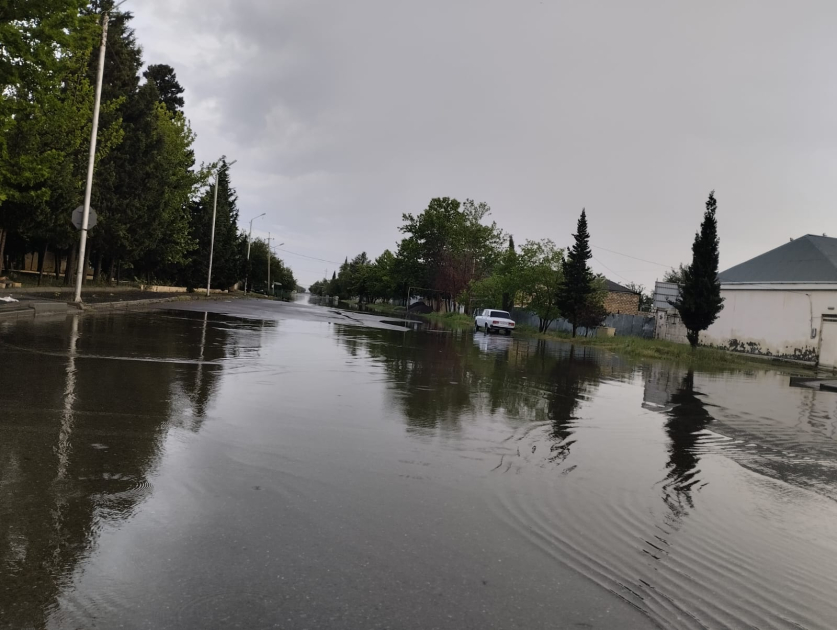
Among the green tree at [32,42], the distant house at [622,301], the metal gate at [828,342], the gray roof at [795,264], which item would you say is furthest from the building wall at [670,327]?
the green tree at [32,42]

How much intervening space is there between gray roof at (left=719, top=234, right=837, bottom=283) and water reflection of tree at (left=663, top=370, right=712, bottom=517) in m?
28.7

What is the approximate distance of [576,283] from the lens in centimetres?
4669

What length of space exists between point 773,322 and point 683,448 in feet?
117

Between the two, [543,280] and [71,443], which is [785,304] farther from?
[71,443]

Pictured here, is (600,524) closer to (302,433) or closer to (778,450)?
(302,433)

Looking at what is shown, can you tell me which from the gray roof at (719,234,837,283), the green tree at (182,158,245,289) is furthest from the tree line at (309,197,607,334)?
the green tree at (182,158,245,289)

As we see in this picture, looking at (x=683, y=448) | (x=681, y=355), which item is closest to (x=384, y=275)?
(x=681, y=355)

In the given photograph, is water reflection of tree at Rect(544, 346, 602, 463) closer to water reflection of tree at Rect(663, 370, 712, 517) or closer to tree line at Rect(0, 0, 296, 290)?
water reflection of tree at Rect(663, 370, 712, 517)

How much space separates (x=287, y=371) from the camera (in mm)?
11438

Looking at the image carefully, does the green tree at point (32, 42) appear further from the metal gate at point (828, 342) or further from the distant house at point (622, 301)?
the distant house at point (622, 301)

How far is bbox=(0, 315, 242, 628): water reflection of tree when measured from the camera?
329 centimetres

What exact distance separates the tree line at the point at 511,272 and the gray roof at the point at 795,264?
4300 millimetres

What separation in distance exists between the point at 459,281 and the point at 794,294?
43687 mm

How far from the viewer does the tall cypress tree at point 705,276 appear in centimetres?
3709
